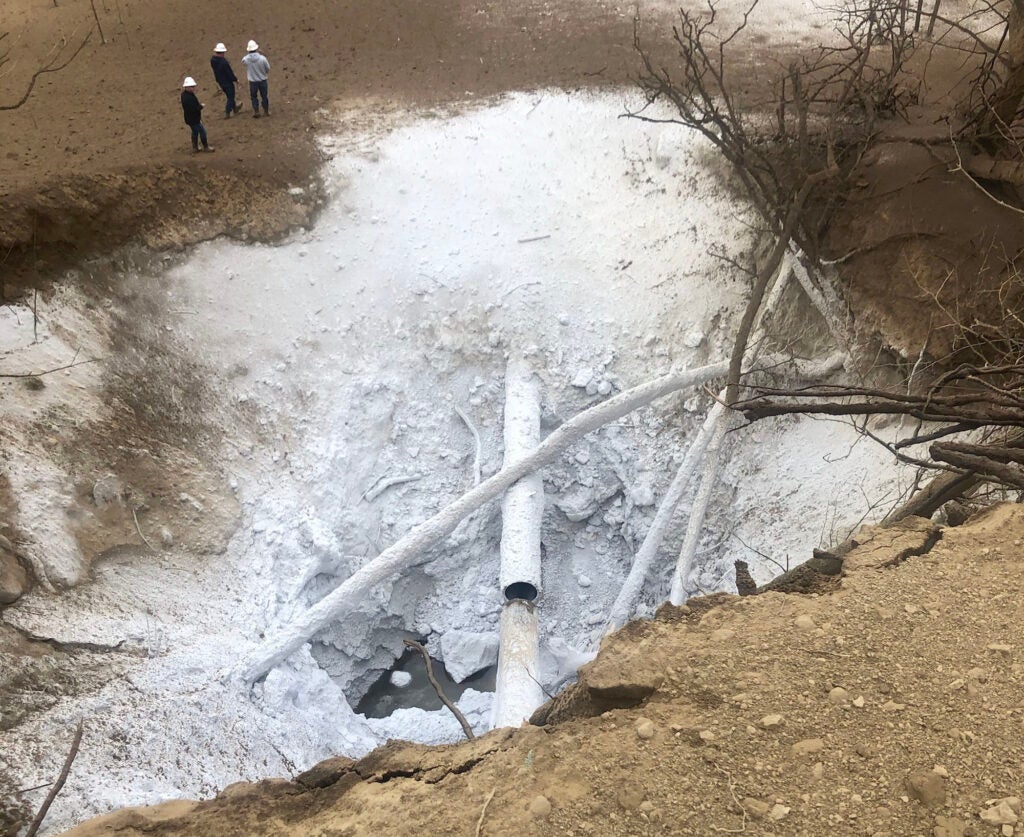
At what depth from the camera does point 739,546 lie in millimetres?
6988

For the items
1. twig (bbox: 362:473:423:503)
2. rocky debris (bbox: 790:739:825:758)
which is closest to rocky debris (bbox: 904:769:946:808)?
rocky debris (bbox: 790:739:825:758)

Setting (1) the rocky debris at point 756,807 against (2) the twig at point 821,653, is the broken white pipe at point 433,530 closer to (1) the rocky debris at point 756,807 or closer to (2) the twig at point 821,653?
(2) the twig at point 821,653

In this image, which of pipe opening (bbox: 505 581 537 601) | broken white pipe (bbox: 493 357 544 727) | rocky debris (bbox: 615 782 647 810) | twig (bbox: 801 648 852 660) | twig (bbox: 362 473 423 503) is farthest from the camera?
twig (bbox: 362 473 423 503)

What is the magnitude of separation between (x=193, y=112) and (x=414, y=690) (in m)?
6.63

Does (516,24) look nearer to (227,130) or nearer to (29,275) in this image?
(227,130)

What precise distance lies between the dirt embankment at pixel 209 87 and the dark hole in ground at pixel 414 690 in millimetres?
5201

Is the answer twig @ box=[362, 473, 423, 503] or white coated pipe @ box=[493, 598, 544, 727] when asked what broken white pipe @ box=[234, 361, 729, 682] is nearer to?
twig @ box=[362, 473, 423, 503]

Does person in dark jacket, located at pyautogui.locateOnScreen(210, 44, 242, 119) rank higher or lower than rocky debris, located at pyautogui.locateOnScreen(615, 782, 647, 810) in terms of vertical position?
higher

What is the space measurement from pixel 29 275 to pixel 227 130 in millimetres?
2891

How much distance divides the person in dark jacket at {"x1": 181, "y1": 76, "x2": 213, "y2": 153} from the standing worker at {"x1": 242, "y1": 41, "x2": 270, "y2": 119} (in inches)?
33.7

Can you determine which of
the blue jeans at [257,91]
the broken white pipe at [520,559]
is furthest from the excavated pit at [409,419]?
the blue jeans at [257,91]

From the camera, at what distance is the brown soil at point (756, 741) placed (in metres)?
2.34

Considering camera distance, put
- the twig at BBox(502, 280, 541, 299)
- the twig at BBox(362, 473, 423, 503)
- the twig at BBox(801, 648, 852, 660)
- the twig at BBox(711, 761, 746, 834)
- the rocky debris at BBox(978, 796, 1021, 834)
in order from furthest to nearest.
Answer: the twig at BBox(502, 280, 541, 299) < the twig at BBox(362, 473, 423, 503) < the twig at BBox(801, 648, 852, 660) < the twig at BBox(711, 761, 746, 834) < the rocky debris at BBox(978, 796, 1021, 834)

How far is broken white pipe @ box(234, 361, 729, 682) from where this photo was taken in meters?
6.17
